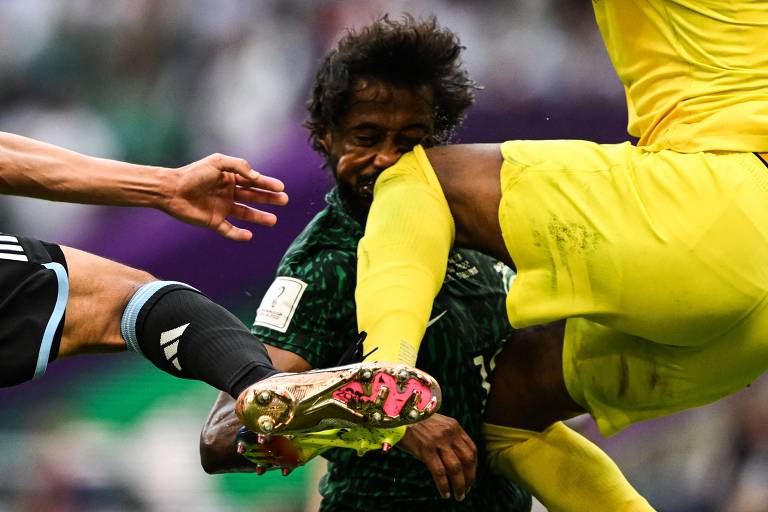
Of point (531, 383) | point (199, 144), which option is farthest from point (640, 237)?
point (199, 144)

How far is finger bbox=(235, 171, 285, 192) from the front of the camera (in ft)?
6.45

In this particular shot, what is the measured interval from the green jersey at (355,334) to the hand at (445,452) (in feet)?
0.89

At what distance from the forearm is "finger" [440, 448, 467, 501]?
584 millimetres

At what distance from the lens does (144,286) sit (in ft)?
5.56

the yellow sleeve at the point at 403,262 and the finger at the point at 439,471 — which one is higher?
the yellow sleeve at the point at 403,262

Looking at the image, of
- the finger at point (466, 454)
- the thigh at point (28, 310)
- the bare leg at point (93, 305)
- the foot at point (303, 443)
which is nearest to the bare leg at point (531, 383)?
the finger at point (466, 454)

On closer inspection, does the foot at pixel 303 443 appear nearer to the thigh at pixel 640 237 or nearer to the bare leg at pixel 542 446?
the thigh at pixel 640 237

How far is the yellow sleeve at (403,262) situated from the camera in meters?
1.66

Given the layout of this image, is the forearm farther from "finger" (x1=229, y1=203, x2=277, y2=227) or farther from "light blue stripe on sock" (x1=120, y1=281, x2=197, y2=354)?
"light blue stripe on sock" (x1=120, y1=281, x2=197, y2=354)

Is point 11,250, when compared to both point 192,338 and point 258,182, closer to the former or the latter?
point 192,338

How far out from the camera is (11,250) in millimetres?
1646

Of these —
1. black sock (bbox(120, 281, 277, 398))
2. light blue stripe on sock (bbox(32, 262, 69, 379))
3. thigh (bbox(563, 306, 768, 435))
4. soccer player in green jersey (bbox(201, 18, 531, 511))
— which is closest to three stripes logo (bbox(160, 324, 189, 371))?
black sock (bbox(120, 281, 277, 398))

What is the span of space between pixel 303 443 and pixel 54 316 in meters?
0.36

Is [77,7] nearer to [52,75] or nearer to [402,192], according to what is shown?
[52,75]
